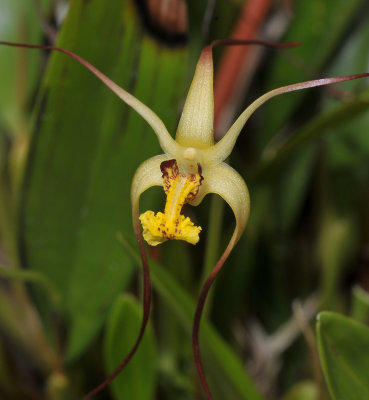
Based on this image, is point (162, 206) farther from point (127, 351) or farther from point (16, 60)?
point (16, 60)

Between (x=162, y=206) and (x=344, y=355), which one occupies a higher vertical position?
(x=162, y=206)

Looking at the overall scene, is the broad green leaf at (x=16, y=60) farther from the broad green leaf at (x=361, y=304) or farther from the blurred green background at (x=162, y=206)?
the broad green leaf at (x=361, y=304)

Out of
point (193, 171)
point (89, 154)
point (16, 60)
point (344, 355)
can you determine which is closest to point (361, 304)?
point (344, 355)

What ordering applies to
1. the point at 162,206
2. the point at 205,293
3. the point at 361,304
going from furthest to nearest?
1. the point at 162,206
2. the point at 361,304
3. the point at 205,293

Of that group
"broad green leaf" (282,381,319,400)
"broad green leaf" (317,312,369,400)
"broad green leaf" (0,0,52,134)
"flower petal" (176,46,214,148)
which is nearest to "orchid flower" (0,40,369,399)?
"flower petal" (176,46,214,148)

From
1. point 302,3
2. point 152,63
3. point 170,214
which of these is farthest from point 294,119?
point 170,214

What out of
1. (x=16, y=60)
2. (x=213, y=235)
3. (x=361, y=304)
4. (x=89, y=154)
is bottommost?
(x=361, y=304)

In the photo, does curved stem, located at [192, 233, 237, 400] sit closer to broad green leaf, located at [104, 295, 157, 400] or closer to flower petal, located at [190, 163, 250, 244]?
flower petal, located at [190, 163, 250, 244]

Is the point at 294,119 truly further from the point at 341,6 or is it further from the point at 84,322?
the point at 84,322
